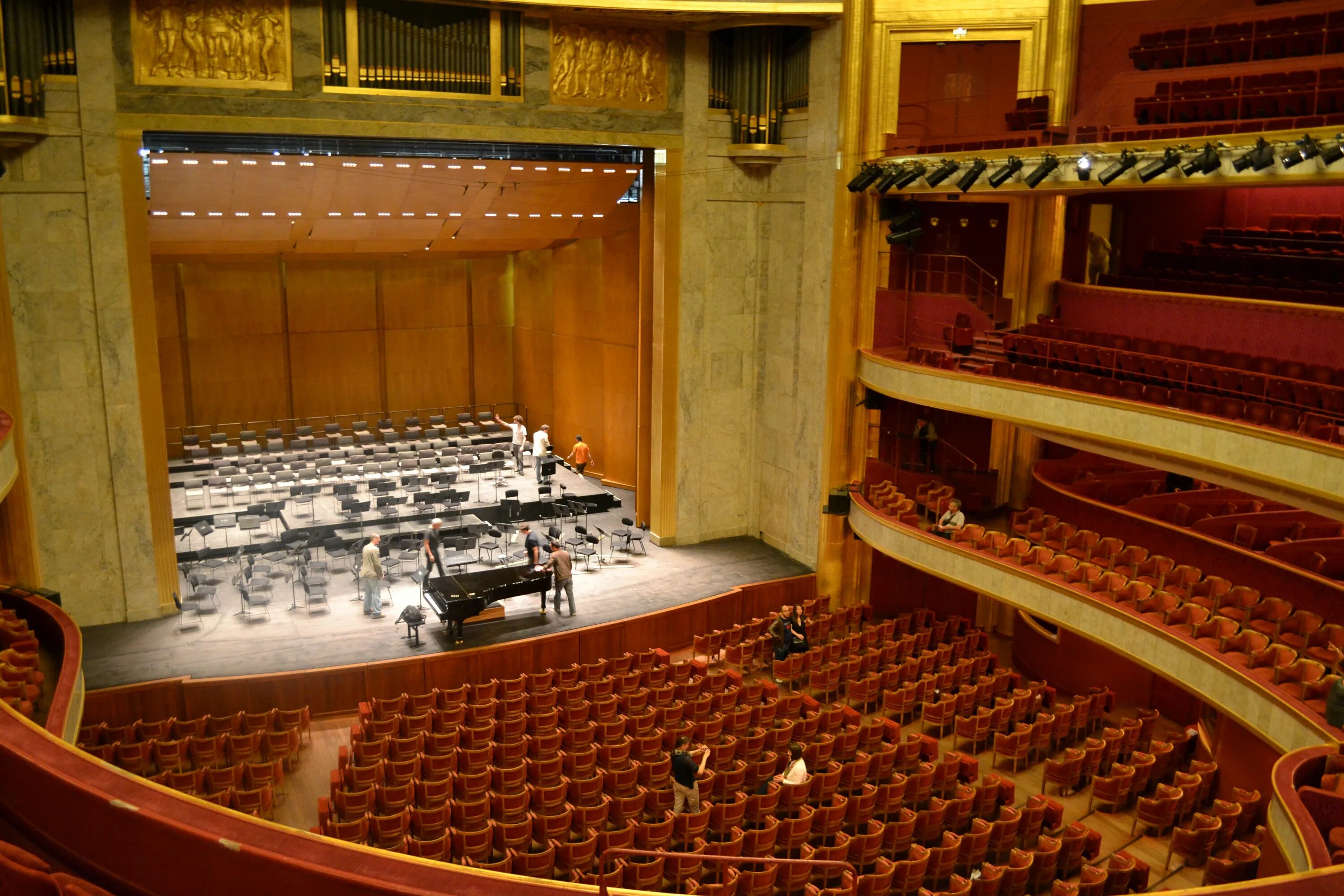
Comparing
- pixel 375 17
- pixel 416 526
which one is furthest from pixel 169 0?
pixel 416 526

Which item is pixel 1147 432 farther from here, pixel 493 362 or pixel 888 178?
pixel 493 362

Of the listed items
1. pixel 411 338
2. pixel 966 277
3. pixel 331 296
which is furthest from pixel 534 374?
pixel 966 277

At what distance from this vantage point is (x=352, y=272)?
73.6ft

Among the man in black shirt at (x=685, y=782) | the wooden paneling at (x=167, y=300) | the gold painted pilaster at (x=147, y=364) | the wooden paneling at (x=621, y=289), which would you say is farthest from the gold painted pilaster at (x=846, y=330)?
the wooden paneling at (x=167, y=300)

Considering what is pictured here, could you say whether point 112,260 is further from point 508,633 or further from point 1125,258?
point 1125,258

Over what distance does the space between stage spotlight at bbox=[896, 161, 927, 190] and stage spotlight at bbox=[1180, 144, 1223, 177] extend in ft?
11.4

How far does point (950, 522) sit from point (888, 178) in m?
4.52

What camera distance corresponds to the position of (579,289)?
2125cm

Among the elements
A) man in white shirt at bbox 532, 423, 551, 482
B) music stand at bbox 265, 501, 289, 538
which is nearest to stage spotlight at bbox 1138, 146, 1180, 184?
man in white shirt at bbox 532, 423, 551, 482

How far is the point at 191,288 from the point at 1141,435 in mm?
17247

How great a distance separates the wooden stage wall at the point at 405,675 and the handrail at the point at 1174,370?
16.8 feet

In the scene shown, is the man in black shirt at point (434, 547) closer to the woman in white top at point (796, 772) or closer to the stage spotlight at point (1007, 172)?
the woman in white top at point (796, 772)

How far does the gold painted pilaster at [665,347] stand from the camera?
16281mm

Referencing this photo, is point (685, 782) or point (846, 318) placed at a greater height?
point (846, 318)
